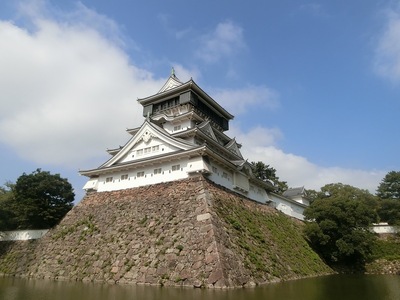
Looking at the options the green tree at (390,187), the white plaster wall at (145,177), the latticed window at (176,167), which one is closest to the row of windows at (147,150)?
the white plaster wall at (145,177)

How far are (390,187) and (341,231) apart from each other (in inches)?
856

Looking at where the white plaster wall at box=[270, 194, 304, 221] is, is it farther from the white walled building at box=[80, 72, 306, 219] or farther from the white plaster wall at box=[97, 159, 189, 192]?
the white plaster wall at box=[97, 159, 189, 192]

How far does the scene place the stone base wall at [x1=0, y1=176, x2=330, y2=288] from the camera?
42.9 ft

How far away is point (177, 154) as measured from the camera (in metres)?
18.7

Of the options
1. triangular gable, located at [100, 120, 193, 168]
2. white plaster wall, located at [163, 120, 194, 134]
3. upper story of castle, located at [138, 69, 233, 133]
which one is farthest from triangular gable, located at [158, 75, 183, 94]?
triangular gable, located at [100, 120, 193, 168]

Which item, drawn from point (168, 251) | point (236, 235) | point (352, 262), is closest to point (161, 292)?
point (168, 251)

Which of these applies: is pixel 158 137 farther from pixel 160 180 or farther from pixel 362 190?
pixel 362 190

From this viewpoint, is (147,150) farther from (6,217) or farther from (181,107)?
(6,217)

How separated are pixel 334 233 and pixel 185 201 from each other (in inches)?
512

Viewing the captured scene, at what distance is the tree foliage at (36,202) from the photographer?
23.4 meters

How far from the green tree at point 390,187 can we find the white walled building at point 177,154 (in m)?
21.8

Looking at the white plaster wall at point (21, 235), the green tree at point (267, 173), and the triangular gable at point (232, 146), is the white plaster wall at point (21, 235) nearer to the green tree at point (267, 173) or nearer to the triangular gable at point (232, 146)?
the triangular gable at point (232, 146)

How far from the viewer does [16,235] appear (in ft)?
75.3

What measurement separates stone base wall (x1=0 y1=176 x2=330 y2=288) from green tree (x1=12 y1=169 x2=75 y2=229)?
7.03 ft
